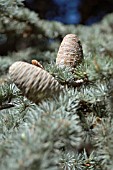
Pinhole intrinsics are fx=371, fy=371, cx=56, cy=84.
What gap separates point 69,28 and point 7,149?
77 centimetres

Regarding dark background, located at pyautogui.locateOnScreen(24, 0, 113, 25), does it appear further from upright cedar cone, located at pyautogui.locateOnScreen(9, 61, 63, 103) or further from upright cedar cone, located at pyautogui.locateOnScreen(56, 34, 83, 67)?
upright cedar cone, located at pyautogui.locateOnScreen(9, 61, 63, 103)

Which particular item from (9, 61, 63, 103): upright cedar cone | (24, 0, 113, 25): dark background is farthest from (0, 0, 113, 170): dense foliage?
(24, 0, 113, 25): dark background

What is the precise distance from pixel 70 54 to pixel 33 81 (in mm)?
114

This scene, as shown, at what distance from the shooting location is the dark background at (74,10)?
1885mm

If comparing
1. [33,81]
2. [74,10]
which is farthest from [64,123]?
[74,10]

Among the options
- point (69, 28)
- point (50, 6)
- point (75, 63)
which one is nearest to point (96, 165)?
point (75, 63)

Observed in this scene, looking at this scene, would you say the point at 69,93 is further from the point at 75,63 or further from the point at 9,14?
the point at 9,14

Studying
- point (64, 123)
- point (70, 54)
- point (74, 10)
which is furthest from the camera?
point (74, 10)

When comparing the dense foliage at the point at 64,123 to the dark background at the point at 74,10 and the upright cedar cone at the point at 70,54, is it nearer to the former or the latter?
the upright cedar cone at the point at 70,54

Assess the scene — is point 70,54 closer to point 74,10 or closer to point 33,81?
point 33,81

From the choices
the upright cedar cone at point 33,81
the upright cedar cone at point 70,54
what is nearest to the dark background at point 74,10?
the upright cedar cone at point 70,54

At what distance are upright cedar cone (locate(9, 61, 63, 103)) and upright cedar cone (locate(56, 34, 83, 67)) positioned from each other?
9cm

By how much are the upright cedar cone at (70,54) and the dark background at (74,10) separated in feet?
4.47

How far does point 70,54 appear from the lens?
0.51 meters
